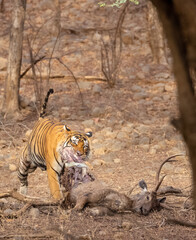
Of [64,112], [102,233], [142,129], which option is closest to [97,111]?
[64,112]

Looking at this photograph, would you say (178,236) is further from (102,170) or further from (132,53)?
(132,53)

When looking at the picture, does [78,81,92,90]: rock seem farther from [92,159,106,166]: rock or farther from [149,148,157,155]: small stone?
[92,159,106,166]: rock

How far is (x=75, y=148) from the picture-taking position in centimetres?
439

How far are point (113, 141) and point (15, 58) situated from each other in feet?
8.16

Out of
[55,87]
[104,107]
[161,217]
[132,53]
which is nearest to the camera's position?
[161,217]

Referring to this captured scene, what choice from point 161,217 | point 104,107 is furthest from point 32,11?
point 161,217

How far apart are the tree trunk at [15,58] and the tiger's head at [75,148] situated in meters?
4.61

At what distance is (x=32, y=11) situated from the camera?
15734 mm

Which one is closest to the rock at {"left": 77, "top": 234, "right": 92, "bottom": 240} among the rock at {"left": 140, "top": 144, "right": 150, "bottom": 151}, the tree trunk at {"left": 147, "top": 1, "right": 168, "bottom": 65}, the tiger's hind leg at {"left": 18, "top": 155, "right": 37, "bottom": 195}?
the tiger's hind leg at {"left": 18, "top": 155, "right": 37, "bottom": 195}

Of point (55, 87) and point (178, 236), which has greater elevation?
point (55, 87)

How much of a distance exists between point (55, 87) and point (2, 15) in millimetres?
5939

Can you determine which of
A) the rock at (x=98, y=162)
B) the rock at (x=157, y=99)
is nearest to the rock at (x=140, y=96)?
the rock at (x=157, y=99)

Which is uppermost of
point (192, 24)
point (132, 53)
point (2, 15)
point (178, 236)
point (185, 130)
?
point (2, 15)

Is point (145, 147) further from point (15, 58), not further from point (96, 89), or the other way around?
point (96, 89)
